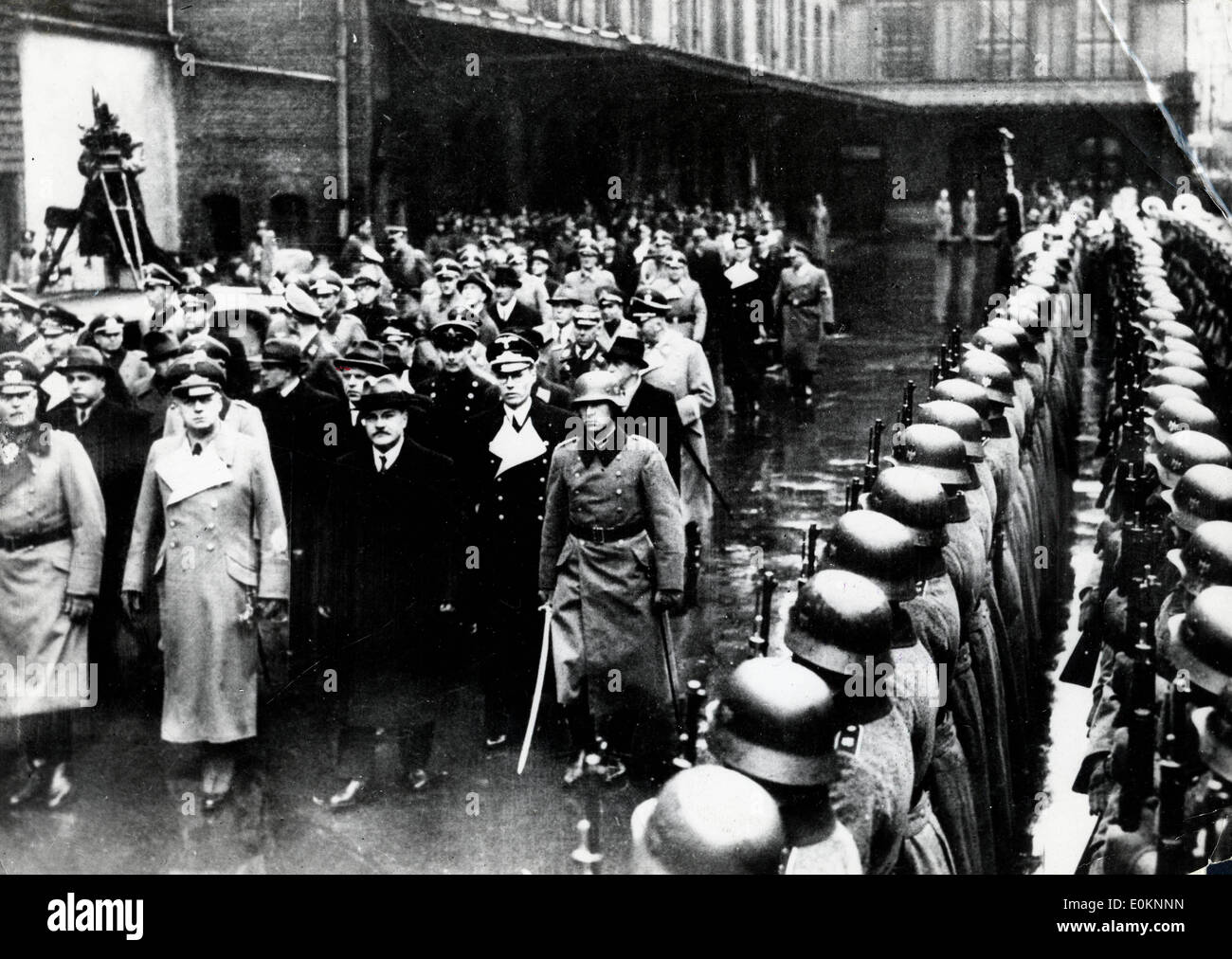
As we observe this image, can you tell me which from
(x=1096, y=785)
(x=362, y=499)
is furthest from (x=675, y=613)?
(x=1096, y=785)

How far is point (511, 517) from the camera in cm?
569

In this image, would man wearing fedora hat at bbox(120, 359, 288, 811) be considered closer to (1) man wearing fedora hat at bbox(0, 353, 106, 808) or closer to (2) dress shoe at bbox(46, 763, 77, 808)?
(1) man wearing fedora hat at bbox(0, 353, 106, 808)

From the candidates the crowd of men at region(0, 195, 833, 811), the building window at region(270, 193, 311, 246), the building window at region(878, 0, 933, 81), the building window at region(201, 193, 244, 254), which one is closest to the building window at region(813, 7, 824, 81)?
the building window at region(878, 0, 933, 81)

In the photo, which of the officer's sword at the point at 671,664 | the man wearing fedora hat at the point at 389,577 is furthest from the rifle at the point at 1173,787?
the man wearing fedora hat at the point at 389,577

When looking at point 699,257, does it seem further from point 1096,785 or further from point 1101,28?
point 1096,785

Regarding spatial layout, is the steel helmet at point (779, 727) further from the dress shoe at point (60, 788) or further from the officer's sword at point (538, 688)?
the dress shoe at point (60, 788)

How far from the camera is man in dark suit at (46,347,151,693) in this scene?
17.2 feet

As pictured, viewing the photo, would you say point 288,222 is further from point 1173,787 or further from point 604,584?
point 1173,787

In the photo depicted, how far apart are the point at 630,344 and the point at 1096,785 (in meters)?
3.38

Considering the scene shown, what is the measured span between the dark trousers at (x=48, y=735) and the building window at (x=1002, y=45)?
8416 mm

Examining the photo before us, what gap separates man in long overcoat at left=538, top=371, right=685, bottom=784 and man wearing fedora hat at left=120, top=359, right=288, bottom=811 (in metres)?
1.03

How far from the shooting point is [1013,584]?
563 cm

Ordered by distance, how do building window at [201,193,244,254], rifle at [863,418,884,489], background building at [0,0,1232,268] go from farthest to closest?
building window at [201,193,244,254], background building at [0,0,1232,268], rifle at [863,418,884,489]

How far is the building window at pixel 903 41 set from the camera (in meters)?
13.1
